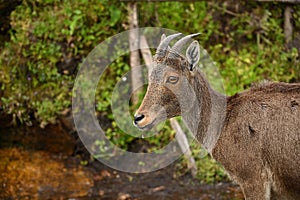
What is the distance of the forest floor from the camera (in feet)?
32.2

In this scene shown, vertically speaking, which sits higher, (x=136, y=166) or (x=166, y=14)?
(x=166, y=14)

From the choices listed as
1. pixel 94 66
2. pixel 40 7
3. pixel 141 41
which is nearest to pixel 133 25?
pixel 141 41

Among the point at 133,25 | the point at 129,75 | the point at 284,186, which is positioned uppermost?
the point at 133,25

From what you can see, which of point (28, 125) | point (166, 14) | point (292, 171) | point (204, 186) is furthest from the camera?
point (166, 14)

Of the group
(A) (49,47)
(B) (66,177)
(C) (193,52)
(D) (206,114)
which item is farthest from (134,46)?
(C) (193,52)

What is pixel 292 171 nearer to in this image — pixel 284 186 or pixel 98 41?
pixel 284 186

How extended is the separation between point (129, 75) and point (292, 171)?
5.23 meters

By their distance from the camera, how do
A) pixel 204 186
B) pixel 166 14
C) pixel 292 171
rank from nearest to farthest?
pixel 292 171, pixel 204 186, pixel 166 14

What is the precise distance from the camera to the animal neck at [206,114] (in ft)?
22.1

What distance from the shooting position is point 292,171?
20.6 feet

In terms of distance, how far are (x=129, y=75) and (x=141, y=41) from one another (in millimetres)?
669

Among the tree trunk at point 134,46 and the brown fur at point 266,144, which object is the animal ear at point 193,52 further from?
the tree trunk at point 134,46

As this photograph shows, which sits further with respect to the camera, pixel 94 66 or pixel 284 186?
pixel 94 66

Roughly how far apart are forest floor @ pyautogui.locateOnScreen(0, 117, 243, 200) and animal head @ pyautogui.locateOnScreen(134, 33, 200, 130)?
3338 millimetres
